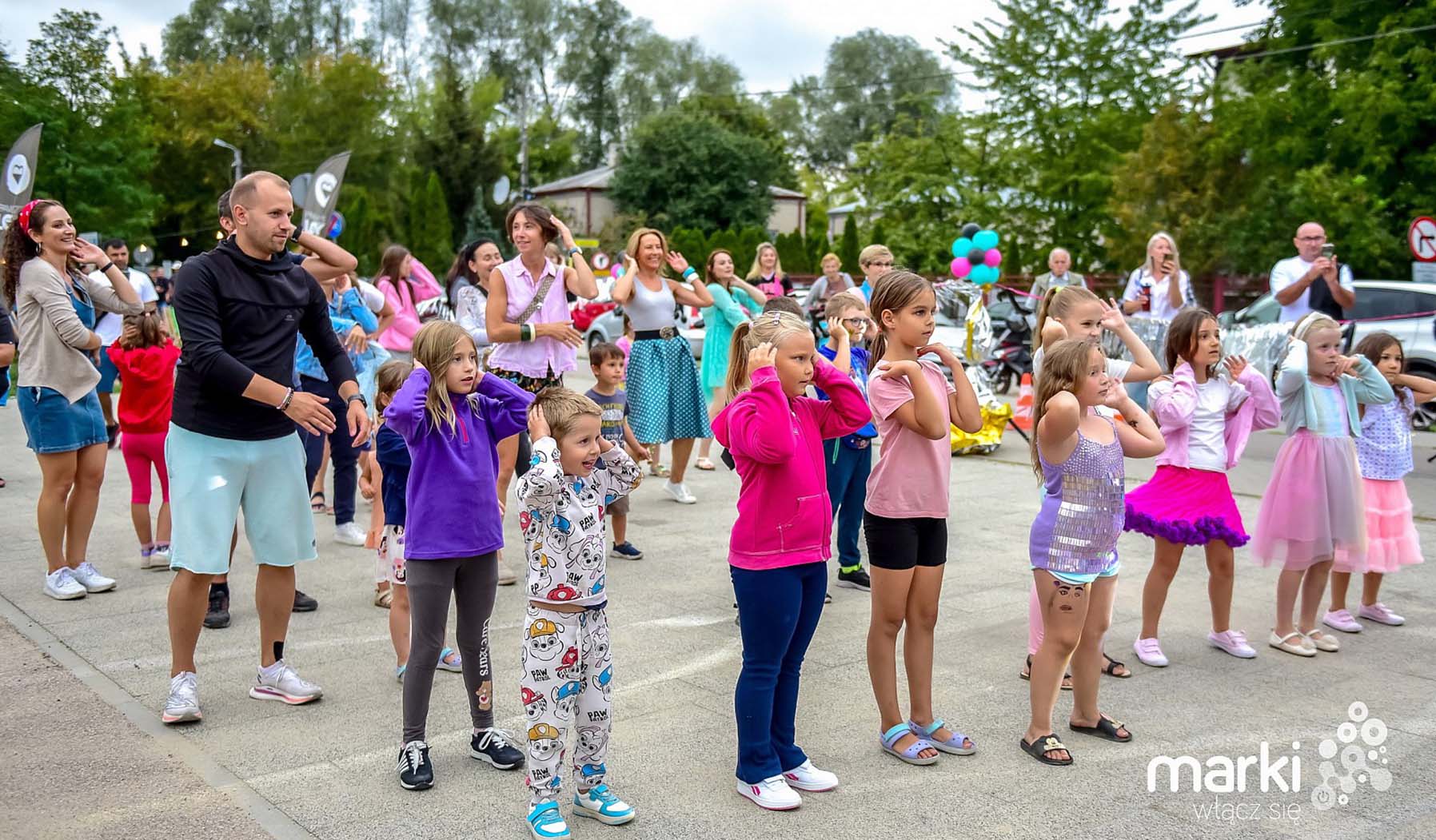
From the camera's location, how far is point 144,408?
715 cm

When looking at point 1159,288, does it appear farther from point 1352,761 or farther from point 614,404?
point 1352,761

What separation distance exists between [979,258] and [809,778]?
1266 centimetres

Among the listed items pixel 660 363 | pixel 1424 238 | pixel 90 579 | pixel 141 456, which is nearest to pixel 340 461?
pixel 141 456

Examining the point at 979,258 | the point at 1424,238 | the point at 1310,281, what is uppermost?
the point at 1424,238

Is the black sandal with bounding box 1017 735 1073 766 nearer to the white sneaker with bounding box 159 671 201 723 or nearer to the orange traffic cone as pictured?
the white sneaker with bounding box 159 671 201 723

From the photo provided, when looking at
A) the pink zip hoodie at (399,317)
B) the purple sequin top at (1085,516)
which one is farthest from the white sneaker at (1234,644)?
the pink zip hoodie at (399,317)

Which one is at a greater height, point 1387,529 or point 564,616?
point 564,616

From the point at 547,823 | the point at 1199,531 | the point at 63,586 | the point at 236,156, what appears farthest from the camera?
the point at 236,156

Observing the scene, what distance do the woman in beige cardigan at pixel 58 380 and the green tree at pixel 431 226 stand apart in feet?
139

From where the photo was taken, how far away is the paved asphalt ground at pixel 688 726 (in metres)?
3.81

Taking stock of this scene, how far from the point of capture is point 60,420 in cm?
639

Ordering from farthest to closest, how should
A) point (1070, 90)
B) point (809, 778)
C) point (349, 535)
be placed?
1. point (1070, 90)
2. point (349, 535)
3. point (809, 778)

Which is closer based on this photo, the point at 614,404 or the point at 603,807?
the point at 603,807

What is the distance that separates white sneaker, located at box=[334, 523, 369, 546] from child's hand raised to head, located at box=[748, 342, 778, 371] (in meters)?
4.74
